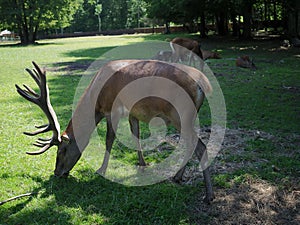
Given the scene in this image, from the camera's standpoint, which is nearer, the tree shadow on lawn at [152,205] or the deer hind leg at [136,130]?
the tree shadow on lawn at [152,205]

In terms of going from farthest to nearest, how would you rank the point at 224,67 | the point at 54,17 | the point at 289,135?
the point at 54,17
the point at 224,67
the point at 289,135

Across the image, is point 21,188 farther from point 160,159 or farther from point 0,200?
point 160,159

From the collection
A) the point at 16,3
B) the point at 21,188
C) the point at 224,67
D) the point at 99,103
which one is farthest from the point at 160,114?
the point at 16,3

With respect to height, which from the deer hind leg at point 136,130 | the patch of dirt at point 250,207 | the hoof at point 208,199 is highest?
the deer hind leg at point 136,130

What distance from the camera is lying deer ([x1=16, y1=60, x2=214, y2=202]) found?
3893 mm

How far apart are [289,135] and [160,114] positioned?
281 centimetres

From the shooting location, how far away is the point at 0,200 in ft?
13.0

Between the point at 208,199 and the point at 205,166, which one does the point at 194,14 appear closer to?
the point at 205,166

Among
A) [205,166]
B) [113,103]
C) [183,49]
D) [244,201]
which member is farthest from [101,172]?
[183,49]

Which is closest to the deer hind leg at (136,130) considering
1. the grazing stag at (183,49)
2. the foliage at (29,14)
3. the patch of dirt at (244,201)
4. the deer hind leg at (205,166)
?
the patch of dirt at (244,201)

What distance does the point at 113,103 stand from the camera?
167 inches

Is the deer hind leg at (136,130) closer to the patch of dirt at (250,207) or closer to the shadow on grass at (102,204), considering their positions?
the shadow on grass at (102,204)

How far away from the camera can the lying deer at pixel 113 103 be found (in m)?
3.89

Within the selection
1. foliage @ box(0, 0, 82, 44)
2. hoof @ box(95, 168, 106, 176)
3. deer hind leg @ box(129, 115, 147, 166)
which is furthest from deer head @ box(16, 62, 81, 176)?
foliage @ box(0, 0, 82, 44)
